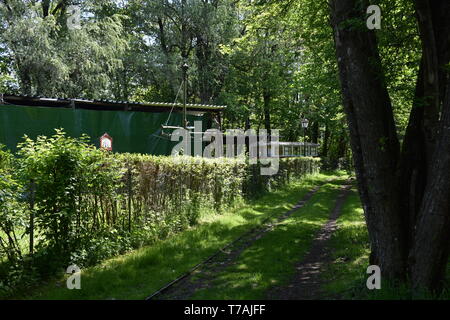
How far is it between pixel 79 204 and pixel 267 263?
3.70 m

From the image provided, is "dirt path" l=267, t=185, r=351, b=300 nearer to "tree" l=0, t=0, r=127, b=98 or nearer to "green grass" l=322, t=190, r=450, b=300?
"green grass" l=322, t=190, r=450, b=300

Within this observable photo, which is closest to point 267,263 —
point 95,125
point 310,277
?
point 310,277

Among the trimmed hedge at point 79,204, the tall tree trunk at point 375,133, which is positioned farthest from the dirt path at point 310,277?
the trimmed hedge at point 79,204

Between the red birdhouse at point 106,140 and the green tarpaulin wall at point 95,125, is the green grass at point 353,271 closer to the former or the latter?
the red birdhouse at point 106,140

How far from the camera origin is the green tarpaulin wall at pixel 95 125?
16.0 m

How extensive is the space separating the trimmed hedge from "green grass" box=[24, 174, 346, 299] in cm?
37

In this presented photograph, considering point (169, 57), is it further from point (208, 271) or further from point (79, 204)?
point (208, 271)

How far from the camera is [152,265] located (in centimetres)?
762

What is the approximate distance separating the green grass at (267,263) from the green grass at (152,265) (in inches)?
28.8

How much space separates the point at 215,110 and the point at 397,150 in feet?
55.1

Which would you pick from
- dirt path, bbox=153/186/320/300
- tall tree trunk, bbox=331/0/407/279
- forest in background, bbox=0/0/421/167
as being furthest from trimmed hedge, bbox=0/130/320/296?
forest in background, bbox=0/0/421/167

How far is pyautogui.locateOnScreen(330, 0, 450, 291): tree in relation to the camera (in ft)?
16.9

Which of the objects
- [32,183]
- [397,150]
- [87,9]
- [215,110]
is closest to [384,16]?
[397,150]

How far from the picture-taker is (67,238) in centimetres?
712
